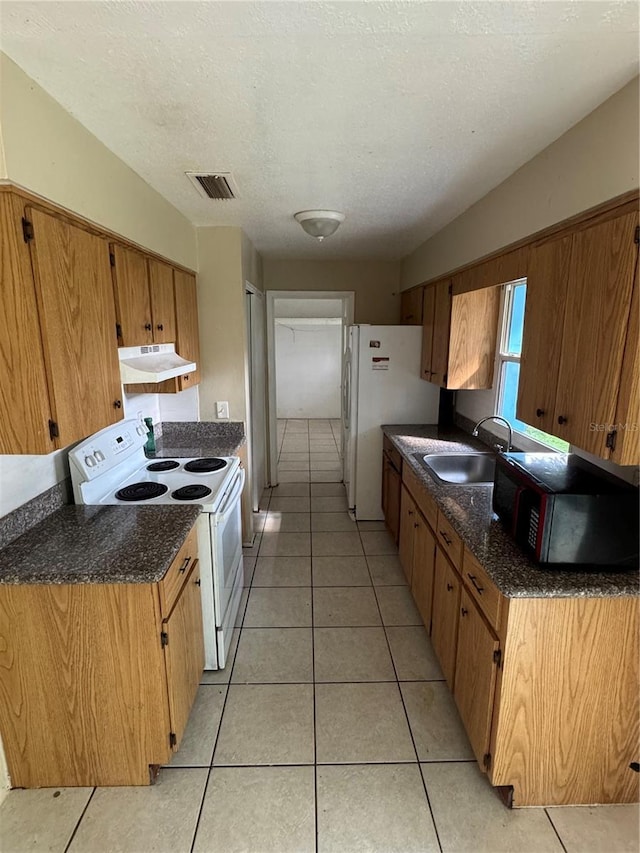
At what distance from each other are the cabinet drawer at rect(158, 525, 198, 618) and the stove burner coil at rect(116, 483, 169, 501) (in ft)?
1.09

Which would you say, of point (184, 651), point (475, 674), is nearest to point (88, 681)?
point (184, 651)

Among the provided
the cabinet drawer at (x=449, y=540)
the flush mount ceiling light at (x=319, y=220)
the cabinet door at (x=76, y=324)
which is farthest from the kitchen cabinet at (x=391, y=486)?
the cabinet door at (x=76, y=324)

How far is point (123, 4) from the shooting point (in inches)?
39.6

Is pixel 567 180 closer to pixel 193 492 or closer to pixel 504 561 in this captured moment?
pixel 504 561

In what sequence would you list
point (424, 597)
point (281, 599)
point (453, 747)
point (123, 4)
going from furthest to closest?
1. point (281, 599)
2. point (424, 597)
3. point (453, 747)
4. point (123, 4)

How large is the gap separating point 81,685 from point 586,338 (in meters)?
2.09

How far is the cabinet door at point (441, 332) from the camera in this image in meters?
3.03

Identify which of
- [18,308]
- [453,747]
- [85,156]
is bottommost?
[453,747]

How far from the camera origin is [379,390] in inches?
144

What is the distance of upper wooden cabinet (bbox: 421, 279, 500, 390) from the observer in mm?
2955

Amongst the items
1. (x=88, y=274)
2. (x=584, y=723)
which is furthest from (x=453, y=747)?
(x=88, y=274)

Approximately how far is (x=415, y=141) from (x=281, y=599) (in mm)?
2499

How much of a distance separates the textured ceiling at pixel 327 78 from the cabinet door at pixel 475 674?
173 centimetres

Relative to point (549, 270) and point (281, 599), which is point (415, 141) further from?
point (281, 599)
